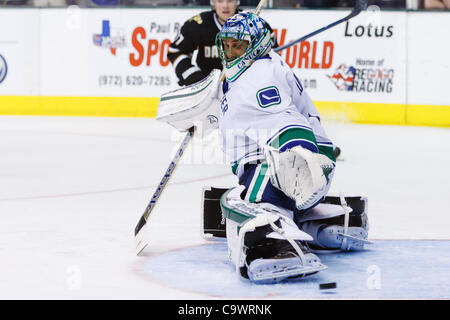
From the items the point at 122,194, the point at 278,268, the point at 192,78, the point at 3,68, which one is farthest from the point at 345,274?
the point at 3,68

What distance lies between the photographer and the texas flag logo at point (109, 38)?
9461mm

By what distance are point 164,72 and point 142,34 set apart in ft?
1.49

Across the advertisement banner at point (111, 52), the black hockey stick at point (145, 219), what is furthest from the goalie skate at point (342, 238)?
the advertisement banner at point (111, 52)

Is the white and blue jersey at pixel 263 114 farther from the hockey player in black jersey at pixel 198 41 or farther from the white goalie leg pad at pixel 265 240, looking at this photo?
the hockey player in black jersey at pixel 198 41

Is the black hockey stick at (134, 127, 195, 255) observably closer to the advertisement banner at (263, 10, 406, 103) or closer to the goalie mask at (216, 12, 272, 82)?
the goalie mask at (216, 12, 272, 82)

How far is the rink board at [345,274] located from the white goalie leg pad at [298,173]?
27 cm

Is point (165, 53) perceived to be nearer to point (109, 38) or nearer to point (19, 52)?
point (109, 38)

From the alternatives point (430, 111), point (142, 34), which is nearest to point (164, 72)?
point (142, 34)

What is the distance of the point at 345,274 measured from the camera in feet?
9.64

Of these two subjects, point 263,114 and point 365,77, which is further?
point 365,77

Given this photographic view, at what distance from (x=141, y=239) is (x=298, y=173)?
2.42 feet

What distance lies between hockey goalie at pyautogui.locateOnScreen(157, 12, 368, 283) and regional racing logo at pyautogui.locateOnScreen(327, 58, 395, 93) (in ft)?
17.9

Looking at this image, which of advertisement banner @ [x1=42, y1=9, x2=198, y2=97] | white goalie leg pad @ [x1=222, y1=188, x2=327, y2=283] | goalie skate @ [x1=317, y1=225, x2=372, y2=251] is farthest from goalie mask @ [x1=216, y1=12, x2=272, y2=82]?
advertisement banner @ [x1=42, y1=9, x2=198, y2=97]
